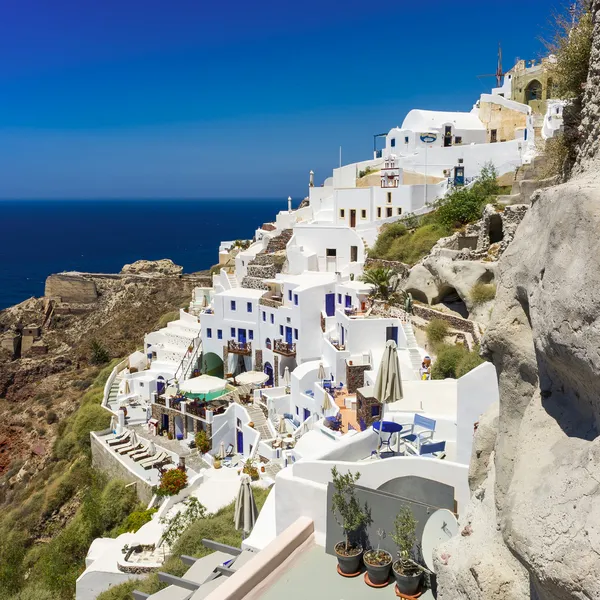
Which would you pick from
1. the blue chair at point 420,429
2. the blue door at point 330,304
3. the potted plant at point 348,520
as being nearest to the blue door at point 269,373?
the blue door at point 330,304

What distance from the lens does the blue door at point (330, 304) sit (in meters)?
32.5

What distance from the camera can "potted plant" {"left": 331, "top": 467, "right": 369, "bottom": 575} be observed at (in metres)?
8.74

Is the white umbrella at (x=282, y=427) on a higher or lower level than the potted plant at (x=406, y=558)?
lower

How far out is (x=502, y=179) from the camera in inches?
1531

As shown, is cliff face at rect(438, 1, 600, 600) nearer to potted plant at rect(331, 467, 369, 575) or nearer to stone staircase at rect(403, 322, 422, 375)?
potted plant at rect(331, 467, 369, 575)

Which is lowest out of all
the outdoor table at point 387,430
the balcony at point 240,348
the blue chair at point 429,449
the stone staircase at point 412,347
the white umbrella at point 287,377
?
the white umbrella at point 287,377

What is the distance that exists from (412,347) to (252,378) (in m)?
9.46

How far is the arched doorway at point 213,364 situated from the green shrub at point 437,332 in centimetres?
1546

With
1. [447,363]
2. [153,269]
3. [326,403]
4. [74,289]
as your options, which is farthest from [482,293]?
[74,289]

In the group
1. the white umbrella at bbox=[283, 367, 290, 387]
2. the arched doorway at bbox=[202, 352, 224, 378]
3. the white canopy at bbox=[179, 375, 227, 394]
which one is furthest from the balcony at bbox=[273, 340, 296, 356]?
the arched doorway at bbox=[202, 352, 224, 378]

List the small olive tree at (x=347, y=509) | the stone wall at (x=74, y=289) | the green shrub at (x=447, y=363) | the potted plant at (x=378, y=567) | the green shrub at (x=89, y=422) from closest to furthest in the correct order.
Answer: the potted plant at (x=378, y=567) → the small olive tree at (x=347, y=509) → the green shrub at (x=447, y=363) → the green shrub at (x=89, y=422) → the stone wall at (x=74, y=289)

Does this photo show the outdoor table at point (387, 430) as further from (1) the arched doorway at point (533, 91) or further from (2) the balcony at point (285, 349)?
(1) the arched doorway at point (533, 91)

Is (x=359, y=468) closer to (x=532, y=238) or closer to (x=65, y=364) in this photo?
(x=532, y=238)

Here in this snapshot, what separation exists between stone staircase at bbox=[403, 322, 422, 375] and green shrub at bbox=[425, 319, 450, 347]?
697mm
